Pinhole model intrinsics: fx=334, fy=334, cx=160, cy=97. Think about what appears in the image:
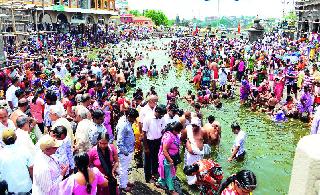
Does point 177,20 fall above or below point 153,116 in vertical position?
above

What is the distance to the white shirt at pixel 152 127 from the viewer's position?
6.02 meters

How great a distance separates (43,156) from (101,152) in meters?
0.98

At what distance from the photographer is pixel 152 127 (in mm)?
6012

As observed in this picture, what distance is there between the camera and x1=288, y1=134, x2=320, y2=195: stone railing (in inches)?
51.6

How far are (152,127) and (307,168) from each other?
4.74m

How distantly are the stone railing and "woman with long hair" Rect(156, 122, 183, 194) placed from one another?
3.91 m

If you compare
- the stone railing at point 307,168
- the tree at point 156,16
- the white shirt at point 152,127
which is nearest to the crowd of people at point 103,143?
the white shirt at point 152,127

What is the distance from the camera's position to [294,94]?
1446 centimetres

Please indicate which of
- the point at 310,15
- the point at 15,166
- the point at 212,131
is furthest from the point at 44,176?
the point at 310,15

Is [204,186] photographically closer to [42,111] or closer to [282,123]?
[42,111]

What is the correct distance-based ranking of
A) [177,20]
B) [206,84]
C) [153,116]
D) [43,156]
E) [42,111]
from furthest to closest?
1. [177,20]
2. [206,84]
3. [42,111]
4. [153,116]
5. [43,156]

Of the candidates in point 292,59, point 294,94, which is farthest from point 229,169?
point 292,59

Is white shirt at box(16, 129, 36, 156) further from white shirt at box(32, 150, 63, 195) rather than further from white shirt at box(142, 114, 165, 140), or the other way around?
white shirt at box(142, 114, 165, 140)

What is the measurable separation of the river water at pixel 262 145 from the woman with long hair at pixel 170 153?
929mm
